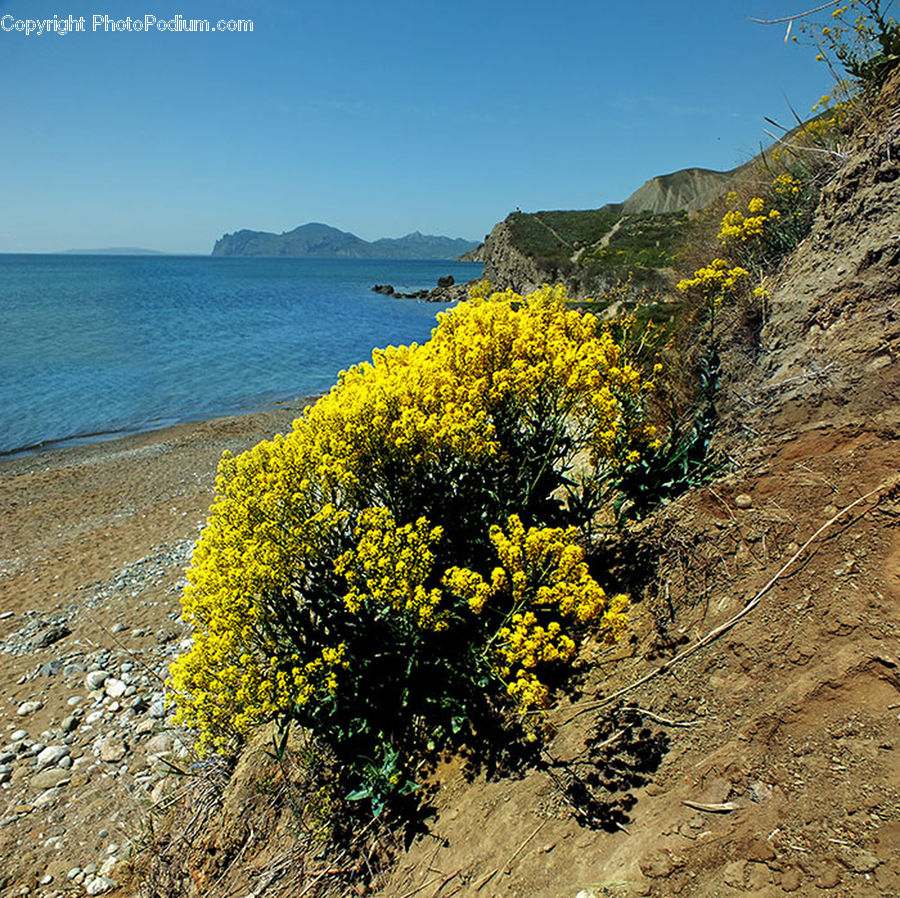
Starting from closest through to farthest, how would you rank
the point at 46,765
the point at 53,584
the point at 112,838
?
1. the point at 112,838
2. the point at 46,765
3. the point at 53,584

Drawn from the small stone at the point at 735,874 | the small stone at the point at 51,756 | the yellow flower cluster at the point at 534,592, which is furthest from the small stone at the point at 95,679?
the small stone at the point at 735,874

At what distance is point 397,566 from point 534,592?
3.67ft

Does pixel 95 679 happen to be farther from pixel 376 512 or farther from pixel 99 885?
pixel 376 512

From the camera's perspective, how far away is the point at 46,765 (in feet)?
21.3

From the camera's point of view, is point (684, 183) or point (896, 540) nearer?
point (896, 540)

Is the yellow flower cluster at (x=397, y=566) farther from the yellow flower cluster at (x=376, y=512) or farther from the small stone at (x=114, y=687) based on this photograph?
the small stone at (x=114, y=687)

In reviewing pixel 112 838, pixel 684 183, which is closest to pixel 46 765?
pixel 112 838

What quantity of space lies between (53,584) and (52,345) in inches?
1483

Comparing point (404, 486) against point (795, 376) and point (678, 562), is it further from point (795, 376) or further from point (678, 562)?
point (795, 376)

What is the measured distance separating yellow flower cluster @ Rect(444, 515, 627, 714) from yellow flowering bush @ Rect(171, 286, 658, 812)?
0.02 m

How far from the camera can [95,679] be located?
7.74 meters

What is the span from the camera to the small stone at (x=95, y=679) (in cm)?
765

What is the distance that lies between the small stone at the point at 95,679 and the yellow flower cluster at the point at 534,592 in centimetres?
664

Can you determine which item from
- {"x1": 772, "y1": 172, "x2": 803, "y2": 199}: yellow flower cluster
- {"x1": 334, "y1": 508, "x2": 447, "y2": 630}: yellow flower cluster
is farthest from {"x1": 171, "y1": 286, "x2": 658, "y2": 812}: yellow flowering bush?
{"x1": 772, "y1": 172, "x2": 803, "y2": 199}: yellow flower cluster
